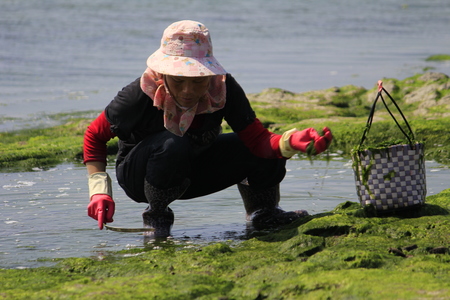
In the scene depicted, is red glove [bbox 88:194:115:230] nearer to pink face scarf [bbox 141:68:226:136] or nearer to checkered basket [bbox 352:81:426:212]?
pink face scarf [bbox 141:68:226:136]

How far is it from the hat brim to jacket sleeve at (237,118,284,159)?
0.54 meters

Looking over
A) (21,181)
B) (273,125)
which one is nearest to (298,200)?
(21,181)

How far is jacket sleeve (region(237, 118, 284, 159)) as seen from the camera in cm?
413

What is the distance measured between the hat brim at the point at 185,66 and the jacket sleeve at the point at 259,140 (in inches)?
21.4

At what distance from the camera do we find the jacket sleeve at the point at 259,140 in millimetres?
4133

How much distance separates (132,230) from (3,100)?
359 inches

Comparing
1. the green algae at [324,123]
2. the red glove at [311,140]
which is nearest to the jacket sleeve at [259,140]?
the red glove at [311,140]

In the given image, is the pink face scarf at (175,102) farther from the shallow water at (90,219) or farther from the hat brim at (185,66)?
the shallow water at (90,219)

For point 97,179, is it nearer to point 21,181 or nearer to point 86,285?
point 86,285

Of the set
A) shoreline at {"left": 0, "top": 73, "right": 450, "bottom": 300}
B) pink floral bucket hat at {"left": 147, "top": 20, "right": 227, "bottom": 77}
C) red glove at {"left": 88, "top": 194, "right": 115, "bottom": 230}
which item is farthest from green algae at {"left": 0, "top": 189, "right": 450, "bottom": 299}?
pink floral bucket hat at {"left": 147, "top": 20, "right": 227, "bottom": 77}

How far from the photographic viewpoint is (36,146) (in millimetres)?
7934

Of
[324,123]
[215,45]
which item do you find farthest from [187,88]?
[215,45]

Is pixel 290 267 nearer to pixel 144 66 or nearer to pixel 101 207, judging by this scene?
pixel 101 207

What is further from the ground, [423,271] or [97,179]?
[97,179]
